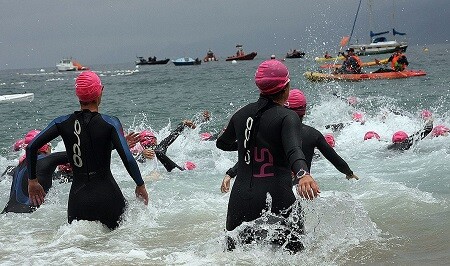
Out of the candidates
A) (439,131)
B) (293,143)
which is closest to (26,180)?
(293,143)

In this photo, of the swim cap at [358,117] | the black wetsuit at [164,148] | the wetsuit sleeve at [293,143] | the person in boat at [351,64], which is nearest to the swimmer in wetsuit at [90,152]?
the wetsuit sleeve at [293,143]

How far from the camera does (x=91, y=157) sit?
4664 millimetres

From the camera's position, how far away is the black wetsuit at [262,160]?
3.70 metres

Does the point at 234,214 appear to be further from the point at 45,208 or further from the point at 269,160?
the point at 45,208

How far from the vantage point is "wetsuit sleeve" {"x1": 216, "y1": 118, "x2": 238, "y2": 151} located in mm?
4035

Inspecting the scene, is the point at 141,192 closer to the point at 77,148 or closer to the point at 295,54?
the point at 77,148

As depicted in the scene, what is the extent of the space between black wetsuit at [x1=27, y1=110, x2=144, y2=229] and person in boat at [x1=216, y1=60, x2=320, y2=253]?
119 centimetres

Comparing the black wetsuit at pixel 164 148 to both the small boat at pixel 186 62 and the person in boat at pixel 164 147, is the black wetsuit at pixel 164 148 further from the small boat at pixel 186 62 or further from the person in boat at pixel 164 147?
the small boat at pixel 186 62

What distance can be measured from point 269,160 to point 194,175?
6.30 m

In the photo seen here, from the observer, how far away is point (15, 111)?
27.9 meters

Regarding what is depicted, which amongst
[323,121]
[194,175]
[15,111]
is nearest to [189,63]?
[15,111]

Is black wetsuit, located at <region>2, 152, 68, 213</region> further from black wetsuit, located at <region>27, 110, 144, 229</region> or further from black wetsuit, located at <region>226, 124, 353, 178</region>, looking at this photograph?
black wetsuit, located at <region>226, 124, 353, 178</region>

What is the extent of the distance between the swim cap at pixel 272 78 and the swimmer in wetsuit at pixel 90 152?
55.2 inches

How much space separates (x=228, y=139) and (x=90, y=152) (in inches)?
49.9
